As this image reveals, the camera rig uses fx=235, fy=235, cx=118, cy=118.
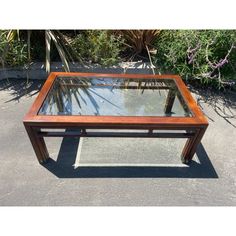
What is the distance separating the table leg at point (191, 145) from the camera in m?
1.92

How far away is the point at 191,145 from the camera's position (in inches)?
80.7

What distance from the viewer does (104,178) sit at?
2039mm

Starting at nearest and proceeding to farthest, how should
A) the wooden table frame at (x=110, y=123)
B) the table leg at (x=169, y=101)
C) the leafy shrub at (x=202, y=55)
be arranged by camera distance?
the wooden table frame at (x=110, y=123), the table leg at (x=169, y=101), the leafy shrub at (x=202, y=55)

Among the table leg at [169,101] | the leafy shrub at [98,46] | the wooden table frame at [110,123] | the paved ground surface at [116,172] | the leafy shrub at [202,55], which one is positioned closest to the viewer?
the wooden table frame at [110,123]

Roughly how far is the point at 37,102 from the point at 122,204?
1072 millimetres

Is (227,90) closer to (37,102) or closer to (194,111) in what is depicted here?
(194,111)

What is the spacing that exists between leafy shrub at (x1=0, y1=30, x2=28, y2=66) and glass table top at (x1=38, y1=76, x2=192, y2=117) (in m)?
1.16

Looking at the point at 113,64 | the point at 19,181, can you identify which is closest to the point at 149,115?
the point at 19,181

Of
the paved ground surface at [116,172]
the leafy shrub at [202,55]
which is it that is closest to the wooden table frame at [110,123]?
the paved ground surface at [116,172]

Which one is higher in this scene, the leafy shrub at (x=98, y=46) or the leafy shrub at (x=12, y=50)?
the leafy shrub at (x=98, y=46)

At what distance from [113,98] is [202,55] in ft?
4.85

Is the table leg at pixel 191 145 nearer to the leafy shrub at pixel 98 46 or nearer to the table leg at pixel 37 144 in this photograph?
the table leg at pixel 37 144

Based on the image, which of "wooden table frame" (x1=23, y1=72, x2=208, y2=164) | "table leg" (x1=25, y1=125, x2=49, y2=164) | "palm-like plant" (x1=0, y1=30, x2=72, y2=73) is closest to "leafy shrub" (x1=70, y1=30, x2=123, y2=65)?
"palm-like plant" (x1=0, y1=30, x2=72, y2=73)

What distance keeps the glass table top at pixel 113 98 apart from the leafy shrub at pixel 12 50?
3.81 feet
